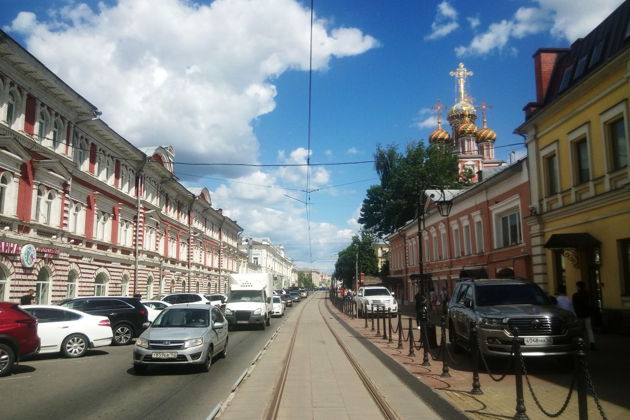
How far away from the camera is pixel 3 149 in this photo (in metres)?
21.2

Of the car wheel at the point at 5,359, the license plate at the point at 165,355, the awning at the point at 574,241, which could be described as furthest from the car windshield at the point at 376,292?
the car wheel at the point at 5,359

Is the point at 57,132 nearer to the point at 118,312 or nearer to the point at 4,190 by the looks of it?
the point at 4,190

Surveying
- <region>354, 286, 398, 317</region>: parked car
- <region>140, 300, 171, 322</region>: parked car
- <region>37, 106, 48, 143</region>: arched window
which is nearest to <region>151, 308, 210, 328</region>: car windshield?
<region>140, 300, 171, 322</region>: parked car

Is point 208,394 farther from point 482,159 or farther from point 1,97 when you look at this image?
point 482,159

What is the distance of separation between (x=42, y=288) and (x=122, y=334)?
884cm

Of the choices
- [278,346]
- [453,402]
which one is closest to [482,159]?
[278,346]

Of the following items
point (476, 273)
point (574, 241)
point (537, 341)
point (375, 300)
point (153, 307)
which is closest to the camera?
point (537, 341)

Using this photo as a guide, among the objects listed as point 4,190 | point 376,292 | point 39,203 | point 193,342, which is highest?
point 4,190

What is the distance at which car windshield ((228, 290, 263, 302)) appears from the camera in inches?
998

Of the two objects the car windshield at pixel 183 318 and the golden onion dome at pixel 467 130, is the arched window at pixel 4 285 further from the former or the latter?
the golden onion dome at pixel 467 130

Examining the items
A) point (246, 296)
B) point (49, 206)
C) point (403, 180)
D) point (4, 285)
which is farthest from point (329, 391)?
point (403, 180)

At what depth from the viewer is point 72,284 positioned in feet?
92.0

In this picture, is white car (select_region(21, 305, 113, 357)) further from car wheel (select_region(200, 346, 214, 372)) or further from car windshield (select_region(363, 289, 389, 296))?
car windshield (select_region(363, 289, 389, 296))

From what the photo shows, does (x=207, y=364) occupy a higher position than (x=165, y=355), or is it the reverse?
(x=165, y=355)
